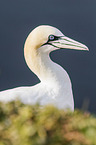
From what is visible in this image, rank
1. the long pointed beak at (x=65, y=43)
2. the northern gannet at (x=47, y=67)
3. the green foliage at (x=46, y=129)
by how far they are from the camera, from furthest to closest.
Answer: the long pointed beak at (x=65, y=43), the northern gannet at (x=47, y=67), the green foliage at (x=46, y=129)

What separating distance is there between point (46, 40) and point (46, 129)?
165 cm

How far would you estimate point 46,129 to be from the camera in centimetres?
56

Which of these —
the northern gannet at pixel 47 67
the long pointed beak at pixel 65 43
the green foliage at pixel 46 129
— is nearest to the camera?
the green foliage at pixel 46 129

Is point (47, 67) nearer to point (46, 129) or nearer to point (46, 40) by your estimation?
point (46, 40)

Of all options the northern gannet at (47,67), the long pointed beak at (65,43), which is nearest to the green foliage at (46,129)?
the northern gannet at (47,67)

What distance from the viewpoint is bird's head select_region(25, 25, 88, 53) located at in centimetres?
212

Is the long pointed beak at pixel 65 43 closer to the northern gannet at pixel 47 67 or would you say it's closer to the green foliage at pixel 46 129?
the northern gannet at pixel 47 67

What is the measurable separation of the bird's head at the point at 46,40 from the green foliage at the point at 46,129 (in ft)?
4.99

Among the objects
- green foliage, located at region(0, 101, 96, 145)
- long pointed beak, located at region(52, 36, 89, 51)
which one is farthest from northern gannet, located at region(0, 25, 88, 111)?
green foliage, located at region(0, 101, 96, 145)

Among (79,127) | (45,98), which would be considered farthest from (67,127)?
(45,98)

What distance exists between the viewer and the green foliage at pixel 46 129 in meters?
0.53

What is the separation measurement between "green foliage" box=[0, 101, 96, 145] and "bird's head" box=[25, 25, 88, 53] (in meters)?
1.52

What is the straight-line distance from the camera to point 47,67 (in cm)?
221

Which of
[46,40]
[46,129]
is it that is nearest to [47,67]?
[46,40]
